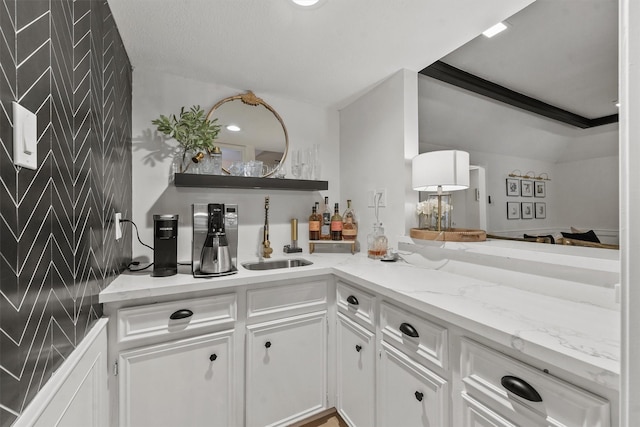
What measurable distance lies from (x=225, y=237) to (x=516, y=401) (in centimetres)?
138

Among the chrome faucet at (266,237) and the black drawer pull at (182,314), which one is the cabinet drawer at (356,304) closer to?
the chrome faucet at (266,237)

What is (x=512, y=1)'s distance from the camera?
120cm

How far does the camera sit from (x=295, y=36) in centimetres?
146

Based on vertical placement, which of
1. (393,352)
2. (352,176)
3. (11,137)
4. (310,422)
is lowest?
(310,422)

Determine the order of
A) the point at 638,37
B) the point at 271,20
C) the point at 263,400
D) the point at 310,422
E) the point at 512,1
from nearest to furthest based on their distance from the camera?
the point at 638,37 < the point at 512,1 < the point at 271,20 < the point at 263,400 < the point at 310,422

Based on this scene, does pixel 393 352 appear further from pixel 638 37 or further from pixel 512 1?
pixel 512 1

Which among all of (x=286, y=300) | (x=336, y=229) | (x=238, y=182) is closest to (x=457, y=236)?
(x=336, y=229)

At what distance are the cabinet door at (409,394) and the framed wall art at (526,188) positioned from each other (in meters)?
1.24

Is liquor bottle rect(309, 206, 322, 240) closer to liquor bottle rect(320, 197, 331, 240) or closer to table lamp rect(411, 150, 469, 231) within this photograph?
liquor bottle rect(320, 197, 331, 240)

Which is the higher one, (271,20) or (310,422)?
(271,20)

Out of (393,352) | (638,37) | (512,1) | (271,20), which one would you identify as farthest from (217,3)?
(393,352)

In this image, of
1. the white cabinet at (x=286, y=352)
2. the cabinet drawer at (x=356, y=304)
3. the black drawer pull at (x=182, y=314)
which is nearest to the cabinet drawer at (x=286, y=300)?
the white cabinet at (x=286, y=352)

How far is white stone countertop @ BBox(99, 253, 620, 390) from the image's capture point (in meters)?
0.66

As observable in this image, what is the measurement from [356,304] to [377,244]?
55 centimetres
